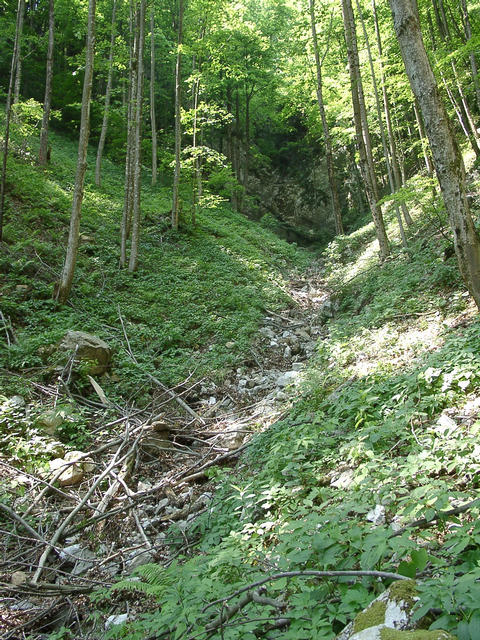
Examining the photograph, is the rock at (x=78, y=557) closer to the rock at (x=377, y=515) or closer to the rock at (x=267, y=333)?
the rock at (x=377, y=515)

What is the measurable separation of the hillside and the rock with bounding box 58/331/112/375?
0.14m

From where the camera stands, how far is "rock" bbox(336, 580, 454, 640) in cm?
151

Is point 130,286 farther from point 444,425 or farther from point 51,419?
point 444,425

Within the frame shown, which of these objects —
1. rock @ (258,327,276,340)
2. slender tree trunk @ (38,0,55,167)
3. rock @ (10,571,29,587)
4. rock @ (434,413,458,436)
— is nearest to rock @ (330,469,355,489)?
rock @ (434,413,458,436)

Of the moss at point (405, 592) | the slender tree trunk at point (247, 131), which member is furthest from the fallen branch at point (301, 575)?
the slender tree trunk at point (247, 131)

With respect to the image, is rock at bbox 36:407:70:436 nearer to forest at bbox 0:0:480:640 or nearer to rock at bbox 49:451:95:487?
forest at bbox 0:0:480:640

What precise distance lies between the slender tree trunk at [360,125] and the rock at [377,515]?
919cm

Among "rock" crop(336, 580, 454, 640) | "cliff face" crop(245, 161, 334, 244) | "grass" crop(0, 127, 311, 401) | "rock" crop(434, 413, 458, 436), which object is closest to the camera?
"rock" crop(336, 580, 454, 640)

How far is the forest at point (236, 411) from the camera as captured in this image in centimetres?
217

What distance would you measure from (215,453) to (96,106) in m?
23.0

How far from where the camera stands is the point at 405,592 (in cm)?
169

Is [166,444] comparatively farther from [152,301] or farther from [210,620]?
[152,301]

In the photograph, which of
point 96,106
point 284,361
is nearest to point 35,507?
point 284,361

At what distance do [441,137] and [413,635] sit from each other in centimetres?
521
